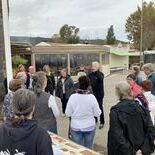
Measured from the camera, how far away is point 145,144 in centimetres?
512

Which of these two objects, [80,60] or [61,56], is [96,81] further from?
[80,60]

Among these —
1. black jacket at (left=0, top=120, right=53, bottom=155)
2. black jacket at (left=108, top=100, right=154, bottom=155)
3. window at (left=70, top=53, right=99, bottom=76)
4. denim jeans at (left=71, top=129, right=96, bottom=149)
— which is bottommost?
window at (left=70, top=53, right=99, bottom=76)

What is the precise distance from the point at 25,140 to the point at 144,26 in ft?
214

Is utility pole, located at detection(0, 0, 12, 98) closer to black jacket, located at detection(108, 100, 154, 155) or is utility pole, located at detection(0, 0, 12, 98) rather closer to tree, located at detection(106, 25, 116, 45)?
black jacket, located at detection(108, 100, 154, 155)

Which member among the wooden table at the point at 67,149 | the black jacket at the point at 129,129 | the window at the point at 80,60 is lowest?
the window at the point at 80,60

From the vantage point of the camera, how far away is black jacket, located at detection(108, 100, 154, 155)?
4949 mm

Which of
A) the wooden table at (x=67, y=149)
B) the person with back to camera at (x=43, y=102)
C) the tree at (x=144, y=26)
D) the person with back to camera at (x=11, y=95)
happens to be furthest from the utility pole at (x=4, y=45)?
the tree at (x=144, y=26)

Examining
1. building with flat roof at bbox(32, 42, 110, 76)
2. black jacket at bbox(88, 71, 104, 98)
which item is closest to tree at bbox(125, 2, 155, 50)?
building with flat roof at bbox(32, 42, 110, 76)

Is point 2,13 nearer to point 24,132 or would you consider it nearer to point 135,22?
point 24,132

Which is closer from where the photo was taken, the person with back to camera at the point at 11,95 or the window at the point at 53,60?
the person with back to camera at the point at 11,95

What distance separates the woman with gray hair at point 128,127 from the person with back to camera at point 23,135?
1764 millimetres

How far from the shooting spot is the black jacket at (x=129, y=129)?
4949 millimetres

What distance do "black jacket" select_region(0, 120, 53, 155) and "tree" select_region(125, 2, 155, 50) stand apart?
210 feet

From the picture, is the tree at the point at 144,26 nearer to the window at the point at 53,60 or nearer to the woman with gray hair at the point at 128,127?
the window at the point at 53,60
